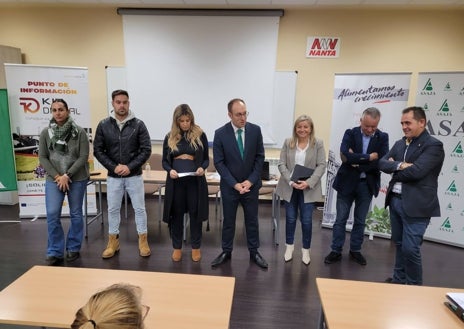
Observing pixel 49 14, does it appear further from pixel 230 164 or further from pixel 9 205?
pixel 230 164

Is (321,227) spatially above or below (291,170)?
below

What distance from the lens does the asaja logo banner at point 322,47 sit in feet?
16.0

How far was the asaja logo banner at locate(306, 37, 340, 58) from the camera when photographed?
487 centimetres

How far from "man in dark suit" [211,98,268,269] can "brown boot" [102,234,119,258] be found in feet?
4.00

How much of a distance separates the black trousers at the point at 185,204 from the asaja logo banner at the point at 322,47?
10.2ft

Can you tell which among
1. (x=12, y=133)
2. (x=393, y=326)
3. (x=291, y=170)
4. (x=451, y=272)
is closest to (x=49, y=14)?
(x=12, y=133)

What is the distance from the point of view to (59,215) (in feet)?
10.3

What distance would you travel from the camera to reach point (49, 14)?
5.08 meters

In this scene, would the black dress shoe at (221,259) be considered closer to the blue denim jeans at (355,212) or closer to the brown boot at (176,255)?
the brown boot at (176,255)

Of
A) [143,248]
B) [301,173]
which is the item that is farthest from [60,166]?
[301,173]

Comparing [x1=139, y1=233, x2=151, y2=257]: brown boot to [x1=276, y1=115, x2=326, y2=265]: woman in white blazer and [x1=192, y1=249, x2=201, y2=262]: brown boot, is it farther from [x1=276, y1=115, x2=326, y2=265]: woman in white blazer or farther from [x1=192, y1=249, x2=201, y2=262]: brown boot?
[x1=276, y1=115, x2=326, y2=265]: woman in white blazer

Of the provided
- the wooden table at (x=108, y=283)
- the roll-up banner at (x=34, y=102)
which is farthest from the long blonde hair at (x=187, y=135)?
the roll-up banner at (x=34, y=102)

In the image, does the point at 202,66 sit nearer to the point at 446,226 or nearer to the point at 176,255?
the point at 176,255

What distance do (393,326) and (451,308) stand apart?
326mm
